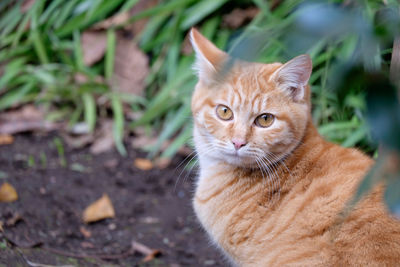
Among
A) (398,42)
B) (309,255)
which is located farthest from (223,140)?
(398,42)

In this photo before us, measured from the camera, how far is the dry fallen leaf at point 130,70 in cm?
404

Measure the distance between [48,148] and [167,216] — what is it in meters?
1.23

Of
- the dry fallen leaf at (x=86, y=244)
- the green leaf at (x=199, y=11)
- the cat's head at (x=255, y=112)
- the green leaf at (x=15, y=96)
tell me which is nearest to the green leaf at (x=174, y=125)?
the green leaf at (x=199, y=11)

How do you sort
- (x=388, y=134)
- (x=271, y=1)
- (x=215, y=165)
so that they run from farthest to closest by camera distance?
(x=271, y=1) < (x=215, y=165) < (x=388, y=134)

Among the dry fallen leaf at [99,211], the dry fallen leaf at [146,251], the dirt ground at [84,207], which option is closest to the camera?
the dirt ground at [84,207]

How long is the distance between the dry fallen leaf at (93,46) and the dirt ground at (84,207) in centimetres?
80

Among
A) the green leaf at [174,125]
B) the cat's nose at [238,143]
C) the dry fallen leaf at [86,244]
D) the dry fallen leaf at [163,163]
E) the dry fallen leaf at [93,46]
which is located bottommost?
the dry fallen leaf at [163,163]

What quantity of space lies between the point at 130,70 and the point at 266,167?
8.07 feet

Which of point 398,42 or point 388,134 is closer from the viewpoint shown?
point 388,134

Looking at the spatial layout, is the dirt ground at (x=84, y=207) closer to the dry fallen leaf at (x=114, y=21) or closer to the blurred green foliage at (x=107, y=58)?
the blurred green foliage at (x=107, y=58)

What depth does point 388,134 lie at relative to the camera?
0.61m

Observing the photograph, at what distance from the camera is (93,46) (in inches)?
163

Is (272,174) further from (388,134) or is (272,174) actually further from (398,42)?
(388,134)

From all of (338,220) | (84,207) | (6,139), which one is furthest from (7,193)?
(338,220)
